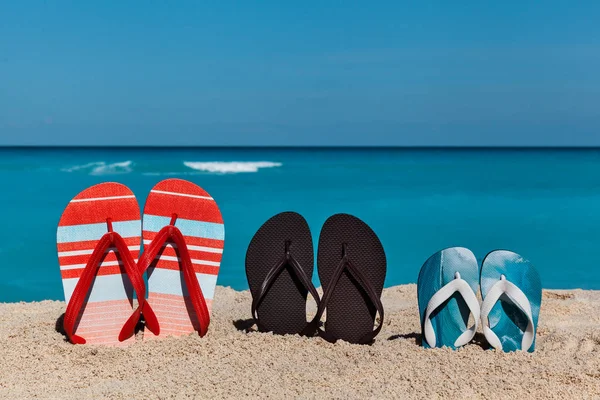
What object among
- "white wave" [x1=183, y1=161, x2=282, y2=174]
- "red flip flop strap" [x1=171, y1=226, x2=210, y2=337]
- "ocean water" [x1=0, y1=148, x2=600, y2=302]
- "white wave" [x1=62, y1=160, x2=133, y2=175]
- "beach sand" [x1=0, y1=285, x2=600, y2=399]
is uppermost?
"red flip flop strap" [x1=171, y1=226, x2=210, y2=337]

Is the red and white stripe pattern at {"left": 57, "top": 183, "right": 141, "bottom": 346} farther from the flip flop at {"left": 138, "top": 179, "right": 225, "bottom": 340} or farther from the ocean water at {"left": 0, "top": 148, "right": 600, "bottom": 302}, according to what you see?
the ocean water at {"left": 0, "top": 148, "right": 600, "bottom": 302}

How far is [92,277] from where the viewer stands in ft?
9.73

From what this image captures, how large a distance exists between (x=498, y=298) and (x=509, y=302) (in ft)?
0.39

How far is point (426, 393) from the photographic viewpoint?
231cm

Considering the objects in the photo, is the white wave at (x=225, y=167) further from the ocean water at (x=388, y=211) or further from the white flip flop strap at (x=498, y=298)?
the white flip flop strap at (x=498, y=298)

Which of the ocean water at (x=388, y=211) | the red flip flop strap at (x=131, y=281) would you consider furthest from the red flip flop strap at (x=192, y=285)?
the ocean water at (x=388, y=211)

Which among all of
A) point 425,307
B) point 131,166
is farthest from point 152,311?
point 131,166

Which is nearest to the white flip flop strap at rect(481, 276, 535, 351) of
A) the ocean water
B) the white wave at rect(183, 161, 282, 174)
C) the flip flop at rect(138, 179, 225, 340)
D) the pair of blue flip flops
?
the pair of blue flip flops

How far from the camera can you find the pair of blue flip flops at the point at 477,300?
2.87 meters

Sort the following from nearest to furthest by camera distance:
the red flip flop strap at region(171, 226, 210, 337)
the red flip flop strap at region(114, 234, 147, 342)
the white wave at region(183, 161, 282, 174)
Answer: the red flip flop strap at region(114, 234, 147, 342), the red flip flop strap at region(171, 226, 210, 337), the white wave at region(183, 161, 282, 174)

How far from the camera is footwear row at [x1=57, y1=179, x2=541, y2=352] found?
2906mm

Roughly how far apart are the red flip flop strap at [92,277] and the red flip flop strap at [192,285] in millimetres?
224

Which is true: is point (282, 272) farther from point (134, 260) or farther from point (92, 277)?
point (92, 277)

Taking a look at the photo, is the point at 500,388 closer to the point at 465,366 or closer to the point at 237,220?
A: the point at 465,366
